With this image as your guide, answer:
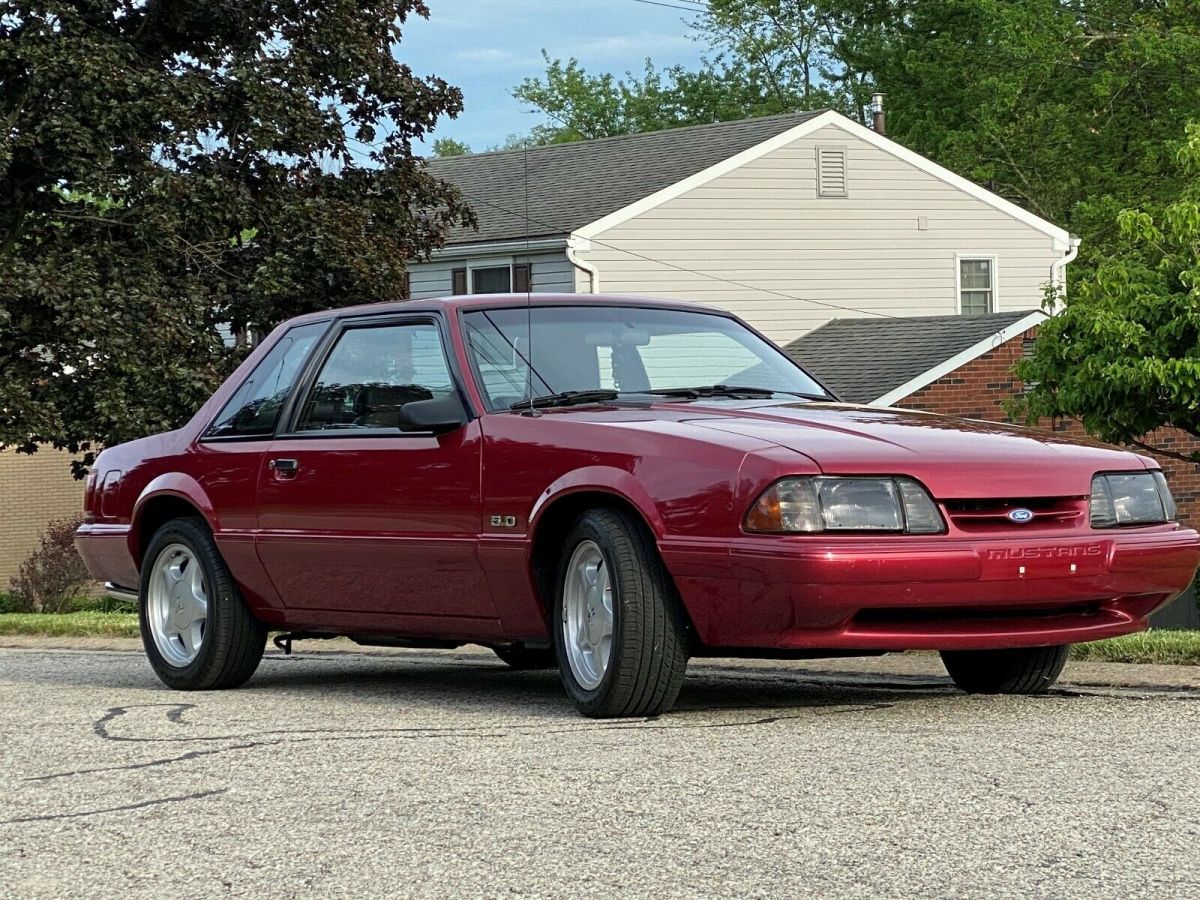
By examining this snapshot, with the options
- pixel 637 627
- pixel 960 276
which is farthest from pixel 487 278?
pixel 637 627

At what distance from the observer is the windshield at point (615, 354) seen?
8.05m

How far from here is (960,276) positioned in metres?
31.8

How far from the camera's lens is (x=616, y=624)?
23.0 feet

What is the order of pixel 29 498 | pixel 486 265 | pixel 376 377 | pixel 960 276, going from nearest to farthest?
pixel 376 377 → pixel 486 265 → pixel 960 276 → pixel 29 498

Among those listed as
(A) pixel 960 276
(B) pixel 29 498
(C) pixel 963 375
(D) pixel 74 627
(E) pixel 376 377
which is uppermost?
(A) pixel 960 276

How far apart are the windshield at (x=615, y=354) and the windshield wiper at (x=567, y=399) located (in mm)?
47

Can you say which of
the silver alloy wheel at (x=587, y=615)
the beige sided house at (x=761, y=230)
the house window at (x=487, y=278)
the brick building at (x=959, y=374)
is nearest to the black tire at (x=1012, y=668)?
the silver alloy wheel at (x=587, y=615)

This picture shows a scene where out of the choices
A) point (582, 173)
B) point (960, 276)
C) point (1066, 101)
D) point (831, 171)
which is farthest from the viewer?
point (1066, 101)

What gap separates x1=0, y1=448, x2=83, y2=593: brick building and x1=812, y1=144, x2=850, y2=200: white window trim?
1446 cm

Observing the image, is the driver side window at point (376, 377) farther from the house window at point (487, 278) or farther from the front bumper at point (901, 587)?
the house window at point (487, 278)

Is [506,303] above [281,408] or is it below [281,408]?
above

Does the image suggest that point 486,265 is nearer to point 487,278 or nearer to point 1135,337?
point 487,278

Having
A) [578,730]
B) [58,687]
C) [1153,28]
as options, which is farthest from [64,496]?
[578,730]

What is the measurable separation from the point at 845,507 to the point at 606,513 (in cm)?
96
